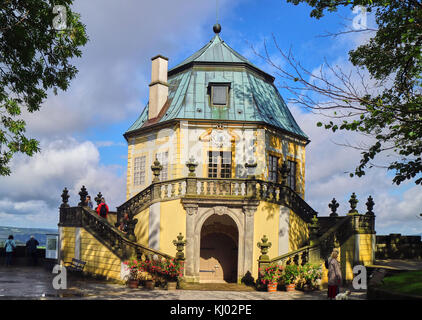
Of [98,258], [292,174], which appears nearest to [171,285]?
[98,258]

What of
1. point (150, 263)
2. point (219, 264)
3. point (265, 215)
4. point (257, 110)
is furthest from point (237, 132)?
point (150, 263)

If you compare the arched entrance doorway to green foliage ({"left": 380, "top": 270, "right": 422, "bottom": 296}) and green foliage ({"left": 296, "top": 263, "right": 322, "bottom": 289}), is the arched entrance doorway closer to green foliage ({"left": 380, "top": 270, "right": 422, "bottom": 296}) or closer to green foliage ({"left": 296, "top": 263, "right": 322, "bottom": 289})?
green foliage ({"left": 296, "top": 263, "right": 322, "bottom": 289})

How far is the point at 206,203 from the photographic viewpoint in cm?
1947

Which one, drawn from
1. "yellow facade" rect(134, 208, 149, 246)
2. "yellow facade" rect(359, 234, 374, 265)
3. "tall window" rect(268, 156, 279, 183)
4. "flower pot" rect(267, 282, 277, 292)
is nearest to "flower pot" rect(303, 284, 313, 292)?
"flower pot" rect(267, 282, 277, 292)

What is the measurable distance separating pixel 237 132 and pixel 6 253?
14581mm

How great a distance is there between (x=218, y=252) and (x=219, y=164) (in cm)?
472

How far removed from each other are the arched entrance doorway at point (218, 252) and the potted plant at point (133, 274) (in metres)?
5.45

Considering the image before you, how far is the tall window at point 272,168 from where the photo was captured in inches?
944

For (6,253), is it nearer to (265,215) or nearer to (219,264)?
(219,264)

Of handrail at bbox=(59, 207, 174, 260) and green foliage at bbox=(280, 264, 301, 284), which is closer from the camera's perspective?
green foliage at bbox=(280, 264, 301, 284)

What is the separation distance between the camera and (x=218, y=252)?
22.4 metres

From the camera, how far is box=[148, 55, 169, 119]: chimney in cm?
2586

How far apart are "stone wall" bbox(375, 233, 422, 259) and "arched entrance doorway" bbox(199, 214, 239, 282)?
7811mm

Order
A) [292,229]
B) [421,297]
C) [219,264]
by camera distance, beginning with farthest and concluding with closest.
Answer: [219,264], [292,229], [421,297]
